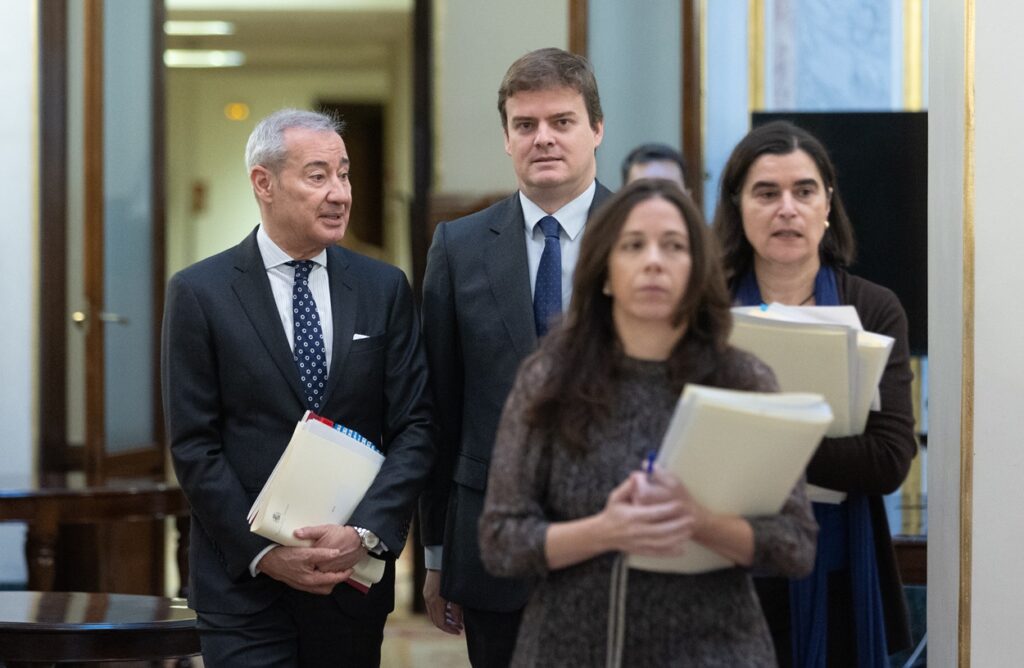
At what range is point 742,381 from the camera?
1.97 meters

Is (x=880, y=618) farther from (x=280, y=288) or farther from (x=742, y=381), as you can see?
(x=280, y=288)

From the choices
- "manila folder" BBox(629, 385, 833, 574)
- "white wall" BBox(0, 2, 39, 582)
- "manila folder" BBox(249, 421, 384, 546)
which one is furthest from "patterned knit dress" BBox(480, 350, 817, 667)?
"white wall" BBox(0, 2, 39, 582)

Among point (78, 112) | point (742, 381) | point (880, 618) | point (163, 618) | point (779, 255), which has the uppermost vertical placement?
point (78, 112)

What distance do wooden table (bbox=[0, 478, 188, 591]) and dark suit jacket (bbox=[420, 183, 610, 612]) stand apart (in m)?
2.12

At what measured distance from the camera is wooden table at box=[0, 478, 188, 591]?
4594mm

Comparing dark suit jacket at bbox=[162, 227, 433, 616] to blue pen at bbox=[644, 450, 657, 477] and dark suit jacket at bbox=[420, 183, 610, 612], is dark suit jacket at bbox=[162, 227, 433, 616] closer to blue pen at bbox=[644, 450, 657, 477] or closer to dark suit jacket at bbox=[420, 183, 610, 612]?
dark suit jacket at bbox=[420, 183, 610, 612]

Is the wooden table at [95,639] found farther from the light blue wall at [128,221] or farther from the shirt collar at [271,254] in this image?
the light blue wall at [128,221]

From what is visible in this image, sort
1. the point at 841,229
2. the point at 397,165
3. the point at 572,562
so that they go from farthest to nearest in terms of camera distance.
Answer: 1. the point at 397,165
2. the point at 841,229
3. the point at 572,562

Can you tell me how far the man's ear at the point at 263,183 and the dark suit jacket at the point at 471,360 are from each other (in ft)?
1.13

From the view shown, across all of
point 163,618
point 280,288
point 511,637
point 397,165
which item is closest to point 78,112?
point 163,618

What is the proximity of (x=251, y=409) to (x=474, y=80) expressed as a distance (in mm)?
3767

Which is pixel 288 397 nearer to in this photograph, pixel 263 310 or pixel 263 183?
pixel 263 310

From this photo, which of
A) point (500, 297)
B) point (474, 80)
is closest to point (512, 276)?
point (500, 297)

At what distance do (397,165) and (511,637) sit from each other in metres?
9.40
